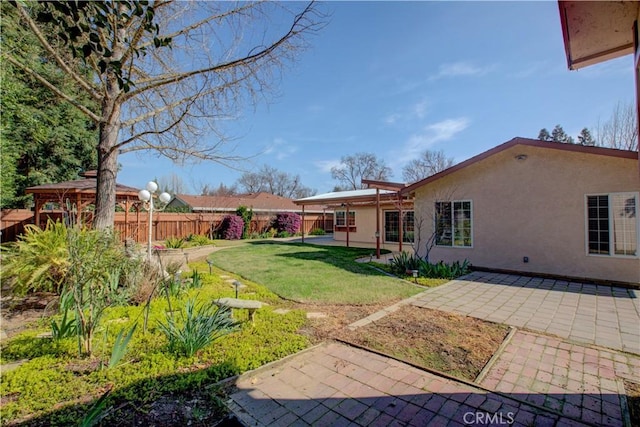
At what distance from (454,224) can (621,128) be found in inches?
597

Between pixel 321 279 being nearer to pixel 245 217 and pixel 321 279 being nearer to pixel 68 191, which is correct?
pixel 68 191

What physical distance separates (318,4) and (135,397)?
6.31 meters

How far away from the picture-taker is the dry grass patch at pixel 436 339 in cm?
354

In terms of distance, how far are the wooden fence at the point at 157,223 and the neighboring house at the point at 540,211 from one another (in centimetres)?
1539

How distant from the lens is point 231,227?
2170cm

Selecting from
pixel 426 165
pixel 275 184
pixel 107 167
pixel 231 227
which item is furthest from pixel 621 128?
pixel 275 184

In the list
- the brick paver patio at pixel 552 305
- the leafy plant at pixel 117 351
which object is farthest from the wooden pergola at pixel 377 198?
the leafy plant at pixel 117 351

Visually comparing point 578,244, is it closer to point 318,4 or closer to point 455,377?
point 455,377

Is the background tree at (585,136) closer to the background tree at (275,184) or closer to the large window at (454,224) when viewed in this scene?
the large window at (454,224)

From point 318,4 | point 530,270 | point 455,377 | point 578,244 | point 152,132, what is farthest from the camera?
point 530,270

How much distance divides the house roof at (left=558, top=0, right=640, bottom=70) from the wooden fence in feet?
57.2

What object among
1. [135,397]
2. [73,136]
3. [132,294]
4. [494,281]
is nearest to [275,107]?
[132,294]

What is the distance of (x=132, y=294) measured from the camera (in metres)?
5.59

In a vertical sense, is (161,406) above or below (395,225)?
below
